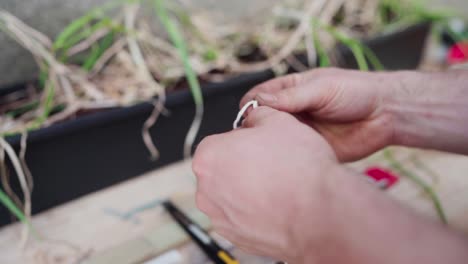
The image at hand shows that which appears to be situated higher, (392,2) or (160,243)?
(392,2)

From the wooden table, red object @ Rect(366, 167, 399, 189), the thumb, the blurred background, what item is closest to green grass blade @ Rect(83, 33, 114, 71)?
the blurred background

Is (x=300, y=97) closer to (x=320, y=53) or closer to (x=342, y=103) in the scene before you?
(x=342, y=103)

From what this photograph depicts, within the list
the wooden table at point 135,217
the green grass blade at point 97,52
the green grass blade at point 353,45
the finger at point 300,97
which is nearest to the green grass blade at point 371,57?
the green grass blade at point 353,45

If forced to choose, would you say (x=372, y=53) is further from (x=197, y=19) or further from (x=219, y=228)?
(x=219, y=228)

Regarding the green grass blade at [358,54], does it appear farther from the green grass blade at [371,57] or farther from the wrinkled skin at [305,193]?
the wrinkled skin at [305,193]

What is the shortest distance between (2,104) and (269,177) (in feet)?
1.39

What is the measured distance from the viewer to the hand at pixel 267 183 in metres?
0.27

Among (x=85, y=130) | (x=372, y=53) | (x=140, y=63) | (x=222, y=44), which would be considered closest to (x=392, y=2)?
(x=372, y=53)

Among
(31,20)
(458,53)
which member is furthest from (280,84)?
(458,53)

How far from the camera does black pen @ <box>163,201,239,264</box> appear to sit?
39 cm

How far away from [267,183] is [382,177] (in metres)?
0.29

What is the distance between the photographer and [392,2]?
2.71 ft

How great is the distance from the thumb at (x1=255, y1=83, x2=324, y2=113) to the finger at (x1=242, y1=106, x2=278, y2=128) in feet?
0.08

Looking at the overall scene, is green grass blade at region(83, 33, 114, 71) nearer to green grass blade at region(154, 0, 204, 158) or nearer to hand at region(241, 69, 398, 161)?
green grass blade at region(154, 0, 204, 158)
